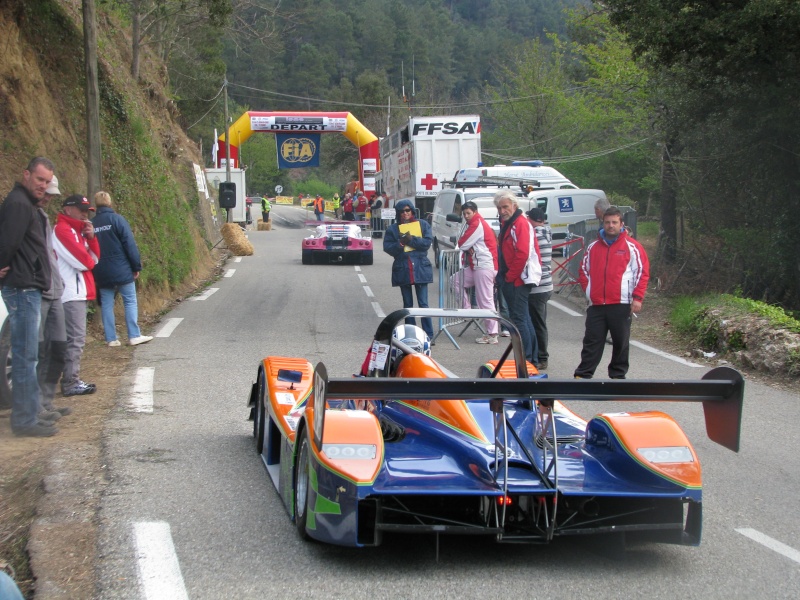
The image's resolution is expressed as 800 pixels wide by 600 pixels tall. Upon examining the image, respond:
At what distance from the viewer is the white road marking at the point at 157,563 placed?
411cm

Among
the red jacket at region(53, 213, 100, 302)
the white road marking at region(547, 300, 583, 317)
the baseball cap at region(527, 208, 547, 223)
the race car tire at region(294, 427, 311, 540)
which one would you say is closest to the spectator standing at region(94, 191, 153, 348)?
the red jacket at region(53, 213, 100, 302)

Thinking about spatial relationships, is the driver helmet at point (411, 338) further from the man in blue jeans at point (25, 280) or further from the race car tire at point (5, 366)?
the race car tire at point (5, 366)

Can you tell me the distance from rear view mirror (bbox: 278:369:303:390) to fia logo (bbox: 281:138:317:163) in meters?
34.6

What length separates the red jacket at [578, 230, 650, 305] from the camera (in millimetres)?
9023

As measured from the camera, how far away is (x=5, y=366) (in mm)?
7516

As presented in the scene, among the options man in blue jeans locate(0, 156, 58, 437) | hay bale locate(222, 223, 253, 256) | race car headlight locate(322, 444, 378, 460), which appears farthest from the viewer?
hay bale locate(222, 223, 253, 256)

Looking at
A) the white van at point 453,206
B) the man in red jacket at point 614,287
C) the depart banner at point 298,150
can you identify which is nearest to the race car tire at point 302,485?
the man in red jacket at point 614,287

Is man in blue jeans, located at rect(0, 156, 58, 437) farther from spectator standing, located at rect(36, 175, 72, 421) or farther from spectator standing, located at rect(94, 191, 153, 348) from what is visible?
spectator standing, located at rect(94, 191, 153, 348)

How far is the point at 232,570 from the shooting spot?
14.4 feet

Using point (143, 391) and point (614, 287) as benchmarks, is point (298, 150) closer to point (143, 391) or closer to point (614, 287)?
point (143, 391)

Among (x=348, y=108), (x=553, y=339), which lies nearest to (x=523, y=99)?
(x=348, y=108)

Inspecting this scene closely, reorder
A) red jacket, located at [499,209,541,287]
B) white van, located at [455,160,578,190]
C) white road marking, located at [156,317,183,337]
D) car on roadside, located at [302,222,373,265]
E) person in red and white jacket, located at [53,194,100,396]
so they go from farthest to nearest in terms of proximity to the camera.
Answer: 1. white van, located at [455,160,578,190]
2. car on roadside, located at [302,222,373,265]
3. white road marking, located at [156,317,183,337]
4. red jacket, located at [499,209,541,287]
5. person in red and white jacket, located at [53,194,100,396]

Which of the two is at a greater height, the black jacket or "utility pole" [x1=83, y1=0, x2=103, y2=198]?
"utility pole" [x1=83, y1=0, x2=103, y2=198]

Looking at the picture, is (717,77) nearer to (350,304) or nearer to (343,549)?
(350,304)
